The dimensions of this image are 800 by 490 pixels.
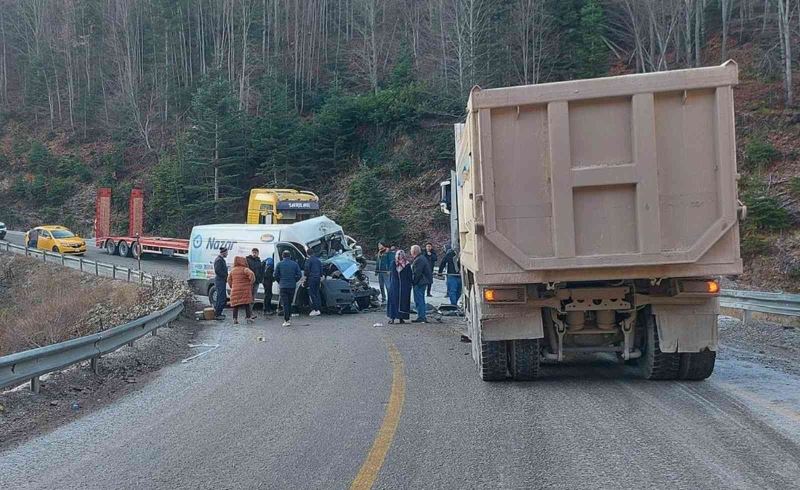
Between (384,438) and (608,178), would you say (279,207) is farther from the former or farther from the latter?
(384,438)

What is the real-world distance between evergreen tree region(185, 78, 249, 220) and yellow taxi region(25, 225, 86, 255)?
9106 mm

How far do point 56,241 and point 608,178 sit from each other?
1432 inches

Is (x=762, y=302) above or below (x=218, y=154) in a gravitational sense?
below

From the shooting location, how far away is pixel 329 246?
21.8 m

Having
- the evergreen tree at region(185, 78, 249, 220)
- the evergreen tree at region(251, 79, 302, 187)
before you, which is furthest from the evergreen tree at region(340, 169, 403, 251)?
the evergreen tree at region(185, 78, 249, 220)

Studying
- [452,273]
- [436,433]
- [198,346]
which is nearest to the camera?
[436,433]

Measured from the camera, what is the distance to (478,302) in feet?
27.4

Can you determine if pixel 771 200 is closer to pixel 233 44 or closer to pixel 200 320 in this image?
pixel 200 320

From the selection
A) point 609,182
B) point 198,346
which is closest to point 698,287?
point 609,182

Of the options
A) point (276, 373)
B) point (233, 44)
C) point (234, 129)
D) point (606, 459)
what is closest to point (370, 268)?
point (234, 129)

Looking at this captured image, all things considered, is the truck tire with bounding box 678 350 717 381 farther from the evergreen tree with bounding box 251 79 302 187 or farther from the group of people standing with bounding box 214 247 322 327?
the evergreen tree with bounding box 251 79 302 187

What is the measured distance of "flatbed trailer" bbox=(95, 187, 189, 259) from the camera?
31938 millimetres

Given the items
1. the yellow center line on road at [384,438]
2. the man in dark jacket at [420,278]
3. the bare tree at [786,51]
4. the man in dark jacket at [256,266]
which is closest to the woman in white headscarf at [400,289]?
the man in dark jacket at [420,278]

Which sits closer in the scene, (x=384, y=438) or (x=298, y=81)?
(x=384, y=438)
